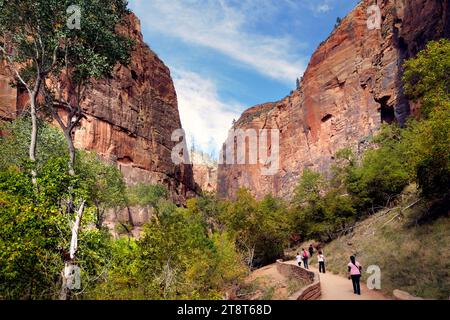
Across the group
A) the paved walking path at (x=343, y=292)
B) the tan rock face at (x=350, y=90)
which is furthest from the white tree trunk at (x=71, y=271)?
the tan rock face at (x=350, y=90)

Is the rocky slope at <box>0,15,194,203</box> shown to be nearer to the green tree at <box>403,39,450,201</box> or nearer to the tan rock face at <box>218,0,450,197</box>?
A: the tan rock face at <box>218,0,450,197</box>

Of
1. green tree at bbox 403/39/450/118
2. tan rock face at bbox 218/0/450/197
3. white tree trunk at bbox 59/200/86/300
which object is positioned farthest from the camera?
tan rock face at bbox 218/0/450/197

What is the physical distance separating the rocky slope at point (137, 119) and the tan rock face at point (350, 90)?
96.9 feet

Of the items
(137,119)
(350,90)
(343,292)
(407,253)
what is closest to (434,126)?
(407,253)

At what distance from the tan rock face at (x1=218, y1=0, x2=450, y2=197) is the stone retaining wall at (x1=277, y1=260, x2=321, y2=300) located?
34.8m

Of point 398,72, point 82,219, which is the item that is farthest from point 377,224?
point 398,72

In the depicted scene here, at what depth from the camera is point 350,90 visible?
70062 mm

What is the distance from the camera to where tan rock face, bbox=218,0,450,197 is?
4844 centimetres

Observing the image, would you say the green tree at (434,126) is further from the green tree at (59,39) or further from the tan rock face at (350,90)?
the tan rock face at (350,90)

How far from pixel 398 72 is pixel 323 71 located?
24651 mm

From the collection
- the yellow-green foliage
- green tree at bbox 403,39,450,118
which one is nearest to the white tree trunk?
the yellow-green foliage

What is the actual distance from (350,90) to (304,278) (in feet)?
200
